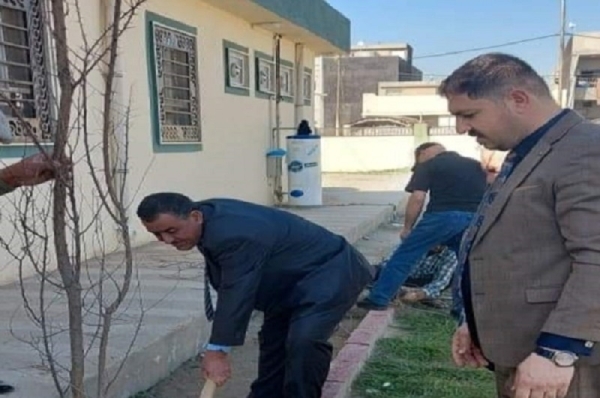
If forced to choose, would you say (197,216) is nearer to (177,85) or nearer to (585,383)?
(585,383)

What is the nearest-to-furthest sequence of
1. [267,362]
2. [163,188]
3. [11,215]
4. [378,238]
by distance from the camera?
[267,362] < [11,215] < [163,188] < [378,238]

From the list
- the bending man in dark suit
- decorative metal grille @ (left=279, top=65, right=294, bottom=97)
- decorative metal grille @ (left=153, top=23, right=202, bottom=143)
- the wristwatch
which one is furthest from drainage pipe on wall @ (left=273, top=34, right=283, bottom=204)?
the wristwatch

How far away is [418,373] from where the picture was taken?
4117 mm

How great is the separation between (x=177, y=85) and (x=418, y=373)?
4.66 metres

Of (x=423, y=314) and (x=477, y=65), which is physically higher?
(x=477, y=65)

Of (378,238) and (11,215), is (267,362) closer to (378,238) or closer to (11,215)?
(11,215)

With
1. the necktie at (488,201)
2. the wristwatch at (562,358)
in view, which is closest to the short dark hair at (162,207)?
the necktie at (488,201)

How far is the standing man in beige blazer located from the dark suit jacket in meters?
1.02

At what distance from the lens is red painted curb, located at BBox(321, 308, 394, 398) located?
3619 millimetres

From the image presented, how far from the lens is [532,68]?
1.97m

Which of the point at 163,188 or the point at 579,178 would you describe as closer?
the point at 579,178

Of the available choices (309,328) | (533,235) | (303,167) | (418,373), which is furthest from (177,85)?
(533,235)

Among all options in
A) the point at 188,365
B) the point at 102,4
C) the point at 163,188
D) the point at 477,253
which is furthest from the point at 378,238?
the point at 477,253

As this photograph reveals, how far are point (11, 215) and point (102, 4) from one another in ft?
7.09
